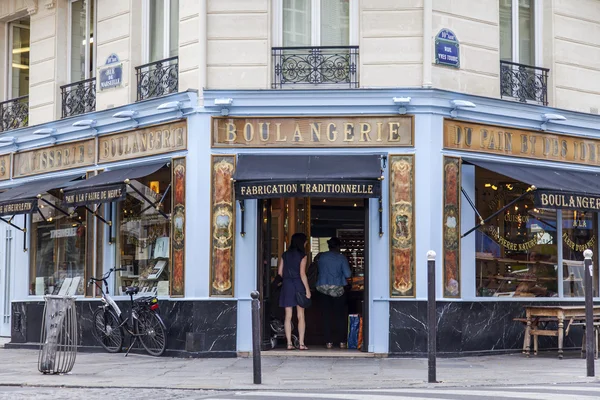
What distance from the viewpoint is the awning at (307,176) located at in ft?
47.4

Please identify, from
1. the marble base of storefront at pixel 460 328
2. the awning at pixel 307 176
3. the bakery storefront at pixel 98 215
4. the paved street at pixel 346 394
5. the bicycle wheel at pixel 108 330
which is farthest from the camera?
the bicycle wheel at pixel 108 330

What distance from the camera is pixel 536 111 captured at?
1625 cm

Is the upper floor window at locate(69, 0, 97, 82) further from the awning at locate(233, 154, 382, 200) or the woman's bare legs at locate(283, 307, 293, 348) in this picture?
the woman's bare legs at locate(283, 307, 293, 348)

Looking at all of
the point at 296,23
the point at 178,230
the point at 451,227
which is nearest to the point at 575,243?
the point at 451,227

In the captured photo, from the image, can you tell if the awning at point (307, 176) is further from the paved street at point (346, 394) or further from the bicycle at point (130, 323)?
the paved street at point (346, 394)

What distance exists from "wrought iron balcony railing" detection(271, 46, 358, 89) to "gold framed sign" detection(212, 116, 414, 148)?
593 millimetres

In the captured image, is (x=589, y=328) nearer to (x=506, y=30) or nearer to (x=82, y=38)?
(x=506, y=30)

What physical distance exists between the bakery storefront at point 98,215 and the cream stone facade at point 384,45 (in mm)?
951

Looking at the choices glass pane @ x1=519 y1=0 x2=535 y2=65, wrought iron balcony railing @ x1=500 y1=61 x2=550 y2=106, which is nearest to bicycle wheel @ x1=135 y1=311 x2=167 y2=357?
wrought iron balcony railing @ x1=500 y1=61 x2=550 y2=106

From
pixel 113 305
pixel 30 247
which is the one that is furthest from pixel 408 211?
pixel 30 247

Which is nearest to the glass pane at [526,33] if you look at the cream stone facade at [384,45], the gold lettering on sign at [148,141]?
the cream stone facade at [384,45]

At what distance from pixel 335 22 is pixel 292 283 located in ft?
12.9

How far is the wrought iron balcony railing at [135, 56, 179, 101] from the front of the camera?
1596cm

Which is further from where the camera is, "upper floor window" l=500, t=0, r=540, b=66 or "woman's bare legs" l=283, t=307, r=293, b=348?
"upper floor window" l=500, t=0, r=540, b=66
